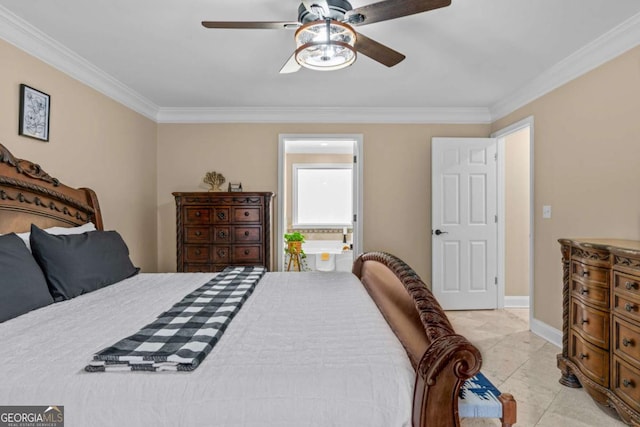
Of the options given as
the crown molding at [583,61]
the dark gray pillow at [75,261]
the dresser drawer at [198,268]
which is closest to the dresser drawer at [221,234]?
the dresser drawer at [198,268]

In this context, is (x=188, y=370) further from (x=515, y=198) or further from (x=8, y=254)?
(x=515, y=198)

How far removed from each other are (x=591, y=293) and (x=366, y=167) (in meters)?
2.69

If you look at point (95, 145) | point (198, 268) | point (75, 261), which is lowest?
point (198, 268)

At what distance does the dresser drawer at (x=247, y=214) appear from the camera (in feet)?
12.5

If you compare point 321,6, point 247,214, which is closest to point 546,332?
point 247,214

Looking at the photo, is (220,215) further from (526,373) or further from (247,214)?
(526,373)

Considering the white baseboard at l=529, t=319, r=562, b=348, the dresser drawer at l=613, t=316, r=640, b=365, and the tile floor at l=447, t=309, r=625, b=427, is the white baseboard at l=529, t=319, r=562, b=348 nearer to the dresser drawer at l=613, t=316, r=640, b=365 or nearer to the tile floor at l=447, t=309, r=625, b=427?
the tile floor at l=447, t=309, r=625, b=427

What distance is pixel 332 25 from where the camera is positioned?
5.77ft

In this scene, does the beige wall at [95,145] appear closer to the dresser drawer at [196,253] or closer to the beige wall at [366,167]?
the beige wall at [366,167]

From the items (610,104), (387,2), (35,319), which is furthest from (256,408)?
(610,104)

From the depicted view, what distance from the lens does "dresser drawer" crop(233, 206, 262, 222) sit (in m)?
3.81

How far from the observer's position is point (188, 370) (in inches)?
42.3

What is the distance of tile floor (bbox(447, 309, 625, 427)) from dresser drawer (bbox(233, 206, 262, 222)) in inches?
95.1

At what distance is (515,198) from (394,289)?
3394 millimetres
